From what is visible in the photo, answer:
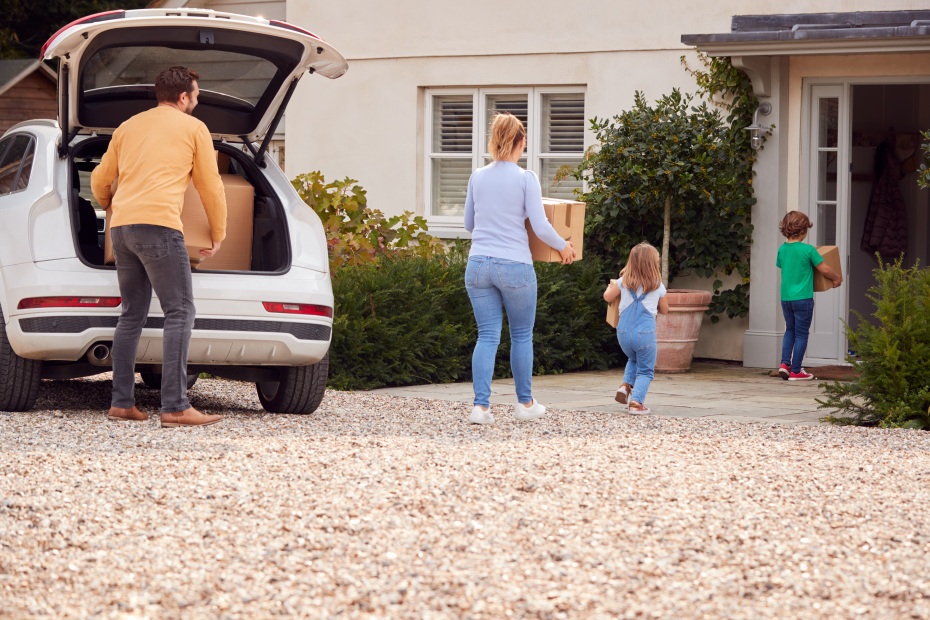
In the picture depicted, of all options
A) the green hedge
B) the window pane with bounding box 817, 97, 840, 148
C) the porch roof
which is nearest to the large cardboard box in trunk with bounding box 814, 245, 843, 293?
the window pane with bounding box 817, 97, 840, 148

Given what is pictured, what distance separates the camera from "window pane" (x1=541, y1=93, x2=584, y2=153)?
1277cm

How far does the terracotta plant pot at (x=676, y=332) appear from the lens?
1107cm

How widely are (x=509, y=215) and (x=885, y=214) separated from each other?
6.44m

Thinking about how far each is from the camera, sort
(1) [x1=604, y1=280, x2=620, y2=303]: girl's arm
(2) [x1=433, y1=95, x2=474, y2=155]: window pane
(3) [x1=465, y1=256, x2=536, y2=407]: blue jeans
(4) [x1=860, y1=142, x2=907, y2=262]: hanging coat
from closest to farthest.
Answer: (3) [x1=465, y1=256, x2=536, y2=407]: blue jeans → (1) [x1=604, y1=280, x2=620, y2=303]: girl's arm → (4) [x1=860, y1=142, x2=907, y2=262]: hanging coat → (2) [x1=433, y1=95, x2=474, y2=155]: window pane

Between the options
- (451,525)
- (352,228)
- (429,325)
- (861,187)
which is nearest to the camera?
(451,525)

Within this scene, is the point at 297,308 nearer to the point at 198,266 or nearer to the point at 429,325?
the point at 198,266

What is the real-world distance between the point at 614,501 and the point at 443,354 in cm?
502

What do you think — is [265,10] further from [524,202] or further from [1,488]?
[1,488]

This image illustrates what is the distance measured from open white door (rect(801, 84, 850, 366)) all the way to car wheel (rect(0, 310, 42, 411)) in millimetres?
6871

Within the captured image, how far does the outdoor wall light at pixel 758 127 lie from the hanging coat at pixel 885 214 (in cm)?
172

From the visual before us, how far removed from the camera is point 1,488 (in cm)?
484

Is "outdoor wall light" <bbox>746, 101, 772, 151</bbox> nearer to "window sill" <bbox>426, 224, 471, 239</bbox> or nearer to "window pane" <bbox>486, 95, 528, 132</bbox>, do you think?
"window pane" <bbox>486, 95, 528, 132</bbox>

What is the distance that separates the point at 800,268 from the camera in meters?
10.5

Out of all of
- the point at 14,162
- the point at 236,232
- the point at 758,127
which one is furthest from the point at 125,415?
the point at 758,127
